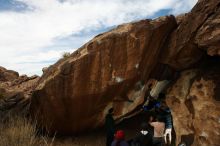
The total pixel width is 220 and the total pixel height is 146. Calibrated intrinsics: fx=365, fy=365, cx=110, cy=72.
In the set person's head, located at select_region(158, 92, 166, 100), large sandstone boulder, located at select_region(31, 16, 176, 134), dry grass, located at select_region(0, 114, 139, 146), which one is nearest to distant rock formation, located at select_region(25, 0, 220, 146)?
large sandstone boulder, located at select_region(31, 16, 176, 134)

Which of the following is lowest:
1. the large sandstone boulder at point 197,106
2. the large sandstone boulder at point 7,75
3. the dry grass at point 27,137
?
the dry grass at point 27,137

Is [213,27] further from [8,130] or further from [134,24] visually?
[8,130]

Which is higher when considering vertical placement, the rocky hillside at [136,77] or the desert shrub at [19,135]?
the rocky hillside at [136,77]

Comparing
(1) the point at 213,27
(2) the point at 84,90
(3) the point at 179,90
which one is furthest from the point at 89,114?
(1) the point at 213,27

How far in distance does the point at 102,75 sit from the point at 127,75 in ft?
2.74

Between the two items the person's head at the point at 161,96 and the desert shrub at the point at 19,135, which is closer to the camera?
the desert shrub at the point at 19,135

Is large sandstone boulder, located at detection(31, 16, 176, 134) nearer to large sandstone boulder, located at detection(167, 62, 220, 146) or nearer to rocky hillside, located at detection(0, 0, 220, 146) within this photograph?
rocky hillside, located at detection(0, 0, 220, 146)

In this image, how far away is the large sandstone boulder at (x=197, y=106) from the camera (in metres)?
11.2

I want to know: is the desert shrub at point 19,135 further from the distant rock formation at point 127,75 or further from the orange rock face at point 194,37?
the orange rock face at point 194,37

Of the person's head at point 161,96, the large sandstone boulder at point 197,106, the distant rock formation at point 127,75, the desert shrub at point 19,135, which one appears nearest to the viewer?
the desert shrub at point 19,135

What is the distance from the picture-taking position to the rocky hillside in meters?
11.6

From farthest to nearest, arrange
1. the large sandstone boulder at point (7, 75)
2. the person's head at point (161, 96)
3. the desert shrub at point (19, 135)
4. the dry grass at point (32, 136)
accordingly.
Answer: the large sandstone boulder at point (7, 75) < the person's head at point (161, 96) < the dry grass at point (32, 136) < the desert shrub at point (19, 135)

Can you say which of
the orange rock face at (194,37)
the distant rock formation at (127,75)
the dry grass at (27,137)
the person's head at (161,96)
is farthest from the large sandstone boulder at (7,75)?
the orange rock face at (194,37)

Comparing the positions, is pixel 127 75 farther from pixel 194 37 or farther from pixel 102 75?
pixel 194 37
